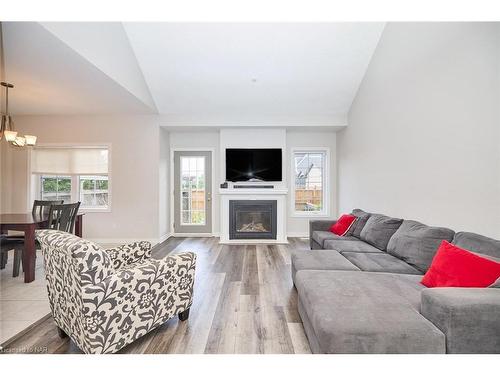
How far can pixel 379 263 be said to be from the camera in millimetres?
2461

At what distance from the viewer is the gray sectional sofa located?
1.27 metres

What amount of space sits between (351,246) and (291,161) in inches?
120

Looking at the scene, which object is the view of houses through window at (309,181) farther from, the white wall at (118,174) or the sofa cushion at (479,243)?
the sofa cushion at (479,243)

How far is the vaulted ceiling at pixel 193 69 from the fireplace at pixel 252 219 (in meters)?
1.86

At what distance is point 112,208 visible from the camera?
511 cm

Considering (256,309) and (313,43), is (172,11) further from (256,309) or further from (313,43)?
(313,43)

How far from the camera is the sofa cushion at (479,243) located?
1774 millimetres

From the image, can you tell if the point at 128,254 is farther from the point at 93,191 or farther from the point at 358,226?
the point at 93,191

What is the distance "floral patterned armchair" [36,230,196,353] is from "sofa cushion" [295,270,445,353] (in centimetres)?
111

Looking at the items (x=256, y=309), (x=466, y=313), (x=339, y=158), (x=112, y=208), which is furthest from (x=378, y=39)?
(x=112, y=208)

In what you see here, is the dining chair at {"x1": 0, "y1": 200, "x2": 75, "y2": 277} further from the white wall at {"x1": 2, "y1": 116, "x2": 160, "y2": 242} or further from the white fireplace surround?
the white fireplace surround

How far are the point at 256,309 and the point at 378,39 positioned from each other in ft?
14.1

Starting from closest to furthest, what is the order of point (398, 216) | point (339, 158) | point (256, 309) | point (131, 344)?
point (131, 344) < point (256, 309) < point (398, 216) < point (339, 158)
